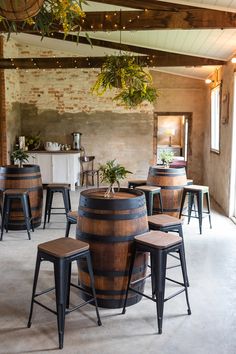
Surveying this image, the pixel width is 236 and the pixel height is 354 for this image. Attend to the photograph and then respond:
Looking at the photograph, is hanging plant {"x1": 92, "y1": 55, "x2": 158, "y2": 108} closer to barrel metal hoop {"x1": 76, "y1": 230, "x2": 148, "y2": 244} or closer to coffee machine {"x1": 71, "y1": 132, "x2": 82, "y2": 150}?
barrel metal hoop {"x1": 76, "y1": 230, "x2": 148, "y2": 244}

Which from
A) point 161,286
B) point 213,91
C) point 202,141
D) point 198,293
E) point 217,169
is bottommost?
point 198,293

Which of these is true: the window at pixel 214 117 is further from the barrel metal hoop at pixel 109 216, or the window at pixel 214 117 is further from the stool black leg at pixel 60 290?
the stool black leg at pixel 60 290

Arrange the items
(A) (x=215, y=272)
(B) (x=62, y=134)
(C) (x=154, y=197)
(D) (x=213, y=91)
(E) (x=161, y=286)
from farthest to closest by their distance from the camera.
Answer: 1. (B) (x=62, y=134)
2. (D) (x=213, y=91)
3. (C) (x=154, y=197)
4. (A) (x=215, y=272)
5. (E) (x=161, y=286)

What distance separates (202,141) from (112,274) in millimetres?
7558

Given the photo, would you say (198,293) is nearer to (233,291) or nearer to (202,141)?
(233,291)

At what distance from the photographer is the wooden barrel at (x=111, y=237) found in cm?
281

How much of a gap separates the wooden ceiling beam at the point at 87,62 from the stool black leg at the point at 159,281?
4966mm

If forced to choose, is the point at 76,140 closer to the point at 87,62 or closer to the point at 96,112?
the point at 96,112

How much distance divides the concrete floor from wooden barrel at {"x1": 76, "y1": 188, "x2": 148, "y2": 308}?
212 millimetres

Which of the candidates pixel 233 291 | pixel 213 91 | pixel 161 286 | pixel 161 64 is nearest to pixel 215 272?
pixel 233 291

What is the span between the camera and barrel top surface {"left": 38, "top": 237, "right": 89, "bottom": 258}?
2.58 meters

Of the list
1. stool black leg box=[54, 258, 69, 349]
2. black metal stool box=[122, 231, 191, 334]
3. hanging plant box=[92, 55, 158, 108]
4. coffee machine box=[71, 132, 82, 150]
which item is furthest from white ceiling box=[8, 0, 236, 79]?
stool black leg box=[54, 258, 69, 349]

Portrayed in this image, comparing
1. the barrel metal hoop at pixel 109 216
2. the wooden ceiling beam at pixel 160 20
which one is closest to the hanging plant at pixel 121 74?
the wooden ceiling beam at pixel 160 20

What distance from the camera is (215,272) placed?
3.79 m
